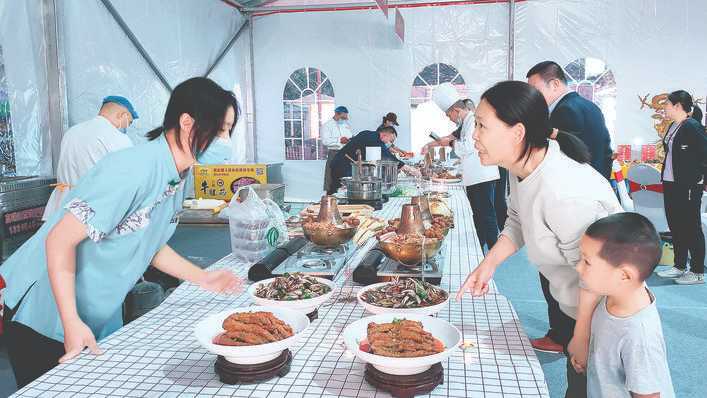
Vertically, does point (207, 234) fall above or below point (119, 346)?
below

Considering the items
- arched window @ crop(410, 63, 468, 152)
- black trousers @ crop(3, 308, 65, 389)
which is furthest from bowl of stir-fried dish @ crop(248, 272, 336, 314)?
arched window @ crop(410, 63, 468, 152)

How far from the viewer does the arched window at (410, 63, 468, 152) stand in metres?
8.28

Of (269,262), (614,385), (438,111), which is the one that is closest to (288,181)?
(438,111)

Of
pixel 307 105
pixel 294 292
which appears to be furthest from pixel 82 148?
pixel 307 105

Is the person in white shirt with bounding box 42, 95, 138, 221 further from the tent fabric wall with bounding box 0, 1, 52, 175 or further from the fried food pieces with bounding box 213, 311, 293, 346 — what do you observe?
the fried food pieces with bounding box 213, 311, 293, 346

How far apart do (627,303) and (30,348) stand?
1.48 m

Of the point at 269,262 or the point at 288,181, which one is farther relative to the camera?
the point at 288,181

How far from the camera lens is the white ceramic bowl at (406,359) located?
98 cm

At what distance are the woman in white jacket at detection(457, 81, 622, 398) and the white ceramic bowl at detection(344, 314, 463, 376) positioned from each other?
29 centimetres

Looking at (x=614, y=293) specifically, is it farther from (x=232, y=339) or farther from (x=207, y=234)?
(x=207, y=234)

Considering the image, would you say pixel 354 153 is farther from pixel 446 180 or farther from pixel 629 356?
pixel 629 356

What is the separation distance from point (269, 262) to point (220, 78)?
6.79 m

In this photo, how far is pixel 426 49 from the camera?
826 cm

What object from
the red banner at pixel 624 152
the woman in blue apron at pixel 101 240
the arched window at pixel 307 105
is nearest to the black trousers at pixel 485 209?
the woman in blue apron at pixel 101 240
